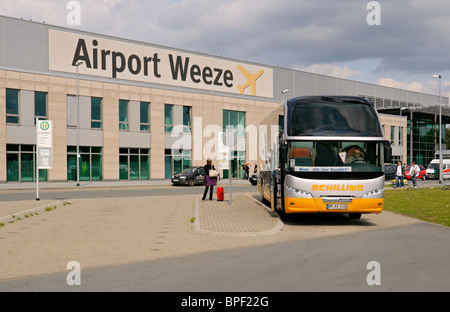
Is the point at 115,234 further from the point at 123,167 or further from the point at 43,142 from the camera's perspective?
the point at 123,167

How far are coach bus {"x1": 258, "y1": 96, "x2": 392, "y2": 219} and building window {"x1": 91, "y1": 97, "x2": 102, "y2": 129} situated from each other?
2945cm

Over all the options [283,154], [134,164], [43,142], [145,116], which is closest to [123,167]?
[134,164]

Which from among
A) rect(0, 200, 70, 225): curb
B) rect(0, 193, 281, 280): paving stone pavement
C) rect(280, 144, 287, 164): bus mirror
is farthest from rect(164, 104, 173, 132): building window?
rect(280, 144, 287, 164): bus mirror

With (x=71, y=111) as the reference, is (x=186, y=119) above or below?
below

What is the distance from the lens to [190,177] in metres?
34.2

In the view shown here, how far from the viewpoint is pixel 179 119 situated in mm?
44094

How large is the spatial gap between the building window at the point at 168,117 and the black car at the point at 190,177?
9300 millimetres

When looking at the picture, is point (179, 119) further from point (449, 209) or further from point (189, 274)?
point (189, 274)

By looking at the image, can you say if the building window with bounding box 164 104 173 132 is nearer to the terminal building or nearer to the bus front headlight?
the terminal building

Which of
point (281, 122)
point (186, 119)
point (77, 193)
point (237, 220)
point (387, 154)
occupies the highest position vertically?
point (186, 119)

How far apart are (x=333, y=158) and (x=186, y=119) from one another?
34.2 metres

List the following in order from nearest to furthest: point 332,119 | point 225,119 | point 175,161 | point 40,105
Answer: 1. point 332,119
2. point 40,105
3. point 175,161
4. point 225,119
